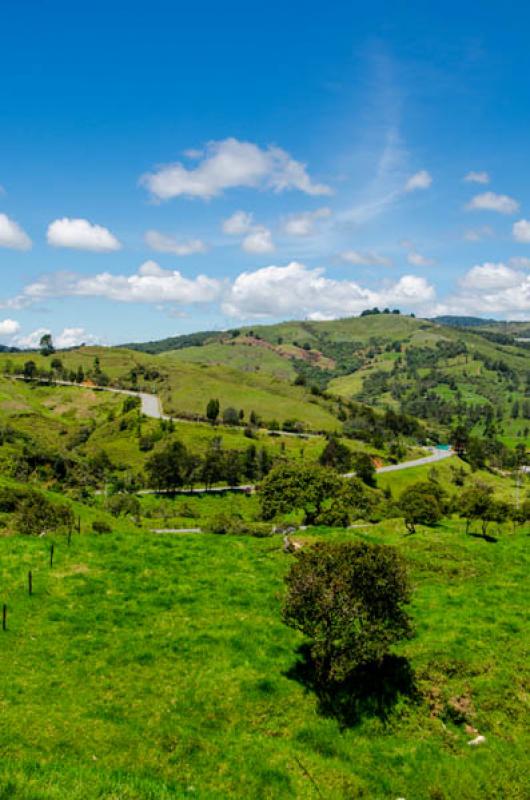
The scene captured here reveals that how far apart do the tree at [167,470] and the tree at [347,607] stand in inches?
5073

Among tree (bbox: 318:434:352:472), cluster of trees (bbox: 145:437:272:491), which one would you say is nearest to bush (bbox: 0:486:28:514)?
cluster of trees (bbox: 145:437:272:491)

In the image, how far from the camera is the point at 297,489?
205 feet

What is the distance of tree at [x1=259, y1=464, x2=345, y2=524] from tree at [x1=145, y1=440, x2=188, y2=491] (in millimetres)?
88117

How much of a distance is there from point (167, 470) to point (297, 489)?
92.7m

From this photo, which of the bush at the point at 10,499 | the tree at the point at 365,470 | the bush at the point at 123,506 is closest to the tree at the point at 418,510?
the bush at the point at 10,499

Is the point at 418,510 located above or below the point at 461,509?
below

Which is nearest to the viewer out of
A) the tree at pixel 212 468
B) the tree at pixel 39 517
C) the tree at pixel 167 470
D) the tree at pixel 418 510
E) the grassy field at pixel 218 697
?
the grassy field at pixel 218 697

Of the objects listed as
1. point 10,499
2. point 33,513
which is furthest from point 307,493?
point 10,499

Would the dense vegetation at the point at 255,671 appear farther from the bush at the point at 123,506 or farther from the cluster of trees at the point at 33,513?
the bush at the point at 123,506

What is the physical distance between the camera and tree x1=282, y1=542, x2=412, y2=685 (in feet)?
71.6

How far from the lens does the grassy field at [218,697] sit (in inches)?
668

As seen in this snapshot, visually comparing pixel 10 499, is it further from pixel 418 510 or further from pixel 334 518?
pixel 418 510

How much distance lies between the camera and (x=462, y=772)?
18297 mm

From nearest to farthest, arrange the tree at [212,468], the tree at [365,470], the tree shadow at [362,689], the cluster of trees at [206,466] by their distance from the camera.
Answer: the tree shadow at [362,689] → the cluster of trees at [206,466] → the tree at [212,468] → the tree at [365,470]
